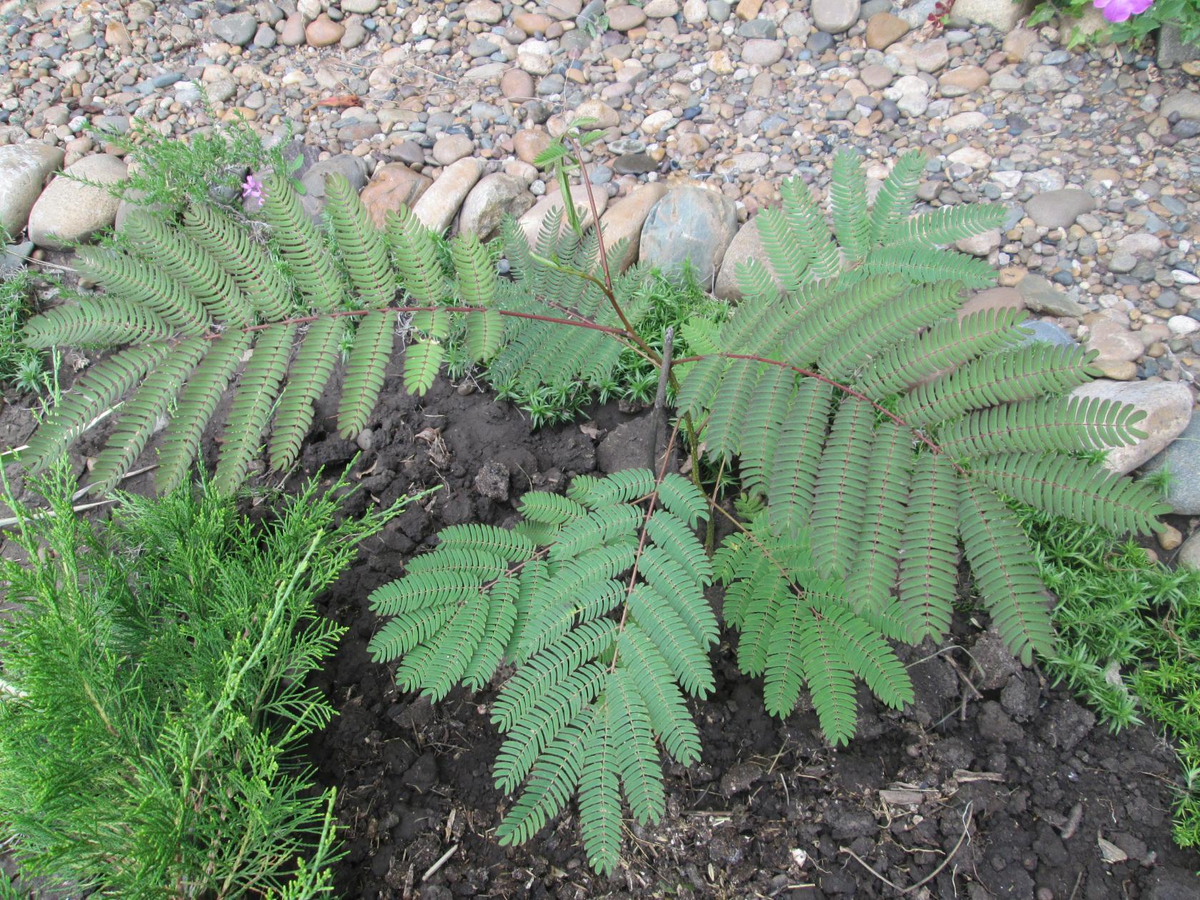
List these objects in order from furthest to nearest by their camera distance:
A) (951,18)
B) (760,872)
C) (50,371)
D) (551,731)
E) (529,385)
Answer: (951,18) < (50,371) < (529,385) < (760,872) < (551,731)

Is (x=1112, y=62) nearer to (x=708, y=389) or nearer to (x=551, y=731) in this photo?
(x=708, y=389)

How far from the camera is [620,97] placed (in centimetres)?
420

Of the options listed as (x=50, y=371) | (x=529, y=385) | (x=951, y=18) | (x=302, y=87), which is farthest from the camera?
(x=302, y=87)

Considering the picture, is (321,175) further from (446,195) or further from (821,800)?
(821,800)

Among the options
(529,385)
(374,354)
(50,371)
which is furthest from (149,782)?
(50,371)

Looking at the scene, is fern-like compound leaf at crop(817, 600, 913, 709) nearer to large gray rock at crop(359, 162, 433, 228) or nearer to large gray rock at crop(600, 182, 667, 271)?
large gray rock at crop(600, 182, 667, 271)

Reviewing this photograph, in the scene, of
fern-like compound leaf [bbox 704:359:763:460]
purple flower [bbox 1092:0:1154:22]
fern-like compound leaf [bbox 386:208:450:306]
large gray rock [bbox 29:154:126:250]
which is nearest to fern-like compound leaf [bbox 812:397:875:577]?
fern-like compound leaf [bbox 704:359:763:460]

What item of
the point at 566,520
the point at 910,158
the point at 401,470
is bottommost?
the point at 401,470

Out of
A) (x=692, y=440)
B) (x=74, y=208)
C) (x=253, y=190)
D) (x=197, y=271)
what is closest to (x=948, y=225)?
(x=692, y=440)

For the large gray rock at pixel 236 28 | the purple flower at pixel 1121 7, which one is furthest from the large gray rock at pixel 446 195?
the purple flower at pixel 1121 7

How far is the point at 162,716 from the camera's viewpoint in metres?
2.17

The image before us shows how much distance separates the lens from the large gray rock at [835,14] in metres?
4.12

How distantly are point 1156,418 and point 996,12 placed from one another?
2.42m

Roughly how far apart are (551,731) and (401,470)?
145 cm
